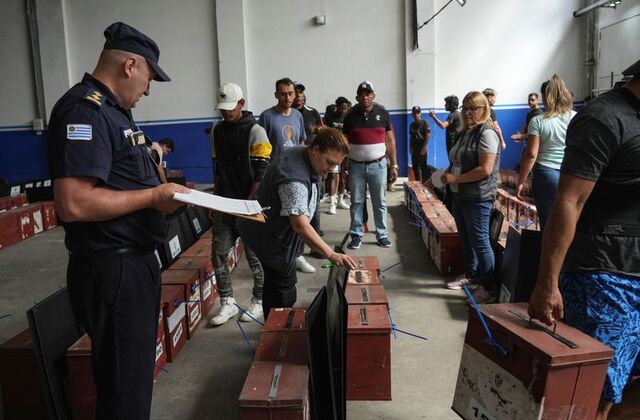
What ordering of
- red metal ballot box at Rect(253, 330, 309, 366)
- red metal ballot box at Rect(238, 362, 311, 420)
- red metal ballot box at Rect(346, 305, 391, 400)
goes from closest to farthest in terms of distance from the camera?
red metal ballot box at Rect(238, 362, 311, 420), red metal ballot box at Rect(253, 330, 309, 366), red metal ballot box at Rect(346, 305, 391, 400)

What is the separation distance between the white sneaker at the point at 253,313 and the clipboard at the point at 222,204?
64.8 inches

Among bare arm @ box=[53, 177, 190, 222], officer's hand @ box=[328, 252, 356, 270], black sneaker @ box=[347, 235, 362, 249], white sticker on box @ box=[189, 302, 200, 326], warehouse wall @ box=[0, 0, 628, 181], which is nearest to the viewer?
bare arm @ box=[53, 177, 190, 222]

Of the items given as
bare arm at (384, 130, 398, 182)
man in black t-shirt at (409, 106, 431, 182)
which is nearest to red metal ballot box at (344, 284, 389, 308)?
bare arm at (384, 130, 398, 182)

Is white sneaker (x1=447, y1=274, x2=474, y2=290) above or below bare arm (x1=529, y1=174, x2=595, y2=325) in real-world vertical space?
below

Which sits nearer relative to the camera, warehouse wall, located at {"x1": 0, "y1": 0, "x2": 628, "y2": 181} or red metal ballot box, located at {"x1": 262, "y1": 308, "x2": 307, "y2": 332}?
red metal ballot box, located at {"x1": 262, "y1": 308, "x2": 307, "y2": 332}

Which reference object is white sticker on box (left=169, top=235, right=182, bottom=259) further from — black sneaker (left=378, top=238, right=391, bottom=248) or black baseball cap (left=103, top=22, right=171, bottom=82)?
black baseball cap (left=103, top=22, right=171, bottom=82)

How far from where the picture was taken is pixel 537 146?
3.38 m

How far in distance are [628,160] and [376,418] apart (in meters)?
1.38

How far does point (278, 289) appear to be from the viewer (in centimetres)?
258

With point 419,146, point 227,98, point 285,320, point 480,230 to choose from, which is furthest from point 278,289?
point 419,146

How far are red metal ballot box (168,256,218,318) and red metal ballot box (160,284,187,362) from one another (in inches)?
13.0

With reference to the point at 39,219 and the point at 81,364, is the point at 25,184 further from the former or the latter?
the point at 81,364

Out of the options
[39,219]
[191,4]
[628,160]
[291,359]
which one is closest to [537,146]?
[628,160]

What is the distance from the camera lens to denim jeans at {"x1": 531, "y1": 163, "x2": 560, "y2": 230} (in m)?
3.34
